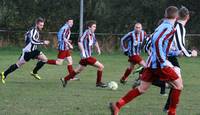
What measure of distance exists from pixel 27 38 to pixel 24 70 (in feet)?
15.8

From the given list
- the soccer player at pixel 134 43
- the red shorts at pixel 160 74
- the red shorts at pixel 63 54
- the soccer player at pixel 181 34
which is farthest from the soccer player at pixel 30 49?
the red shorts at pixel 160 74

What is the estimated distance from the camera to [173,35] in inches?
362

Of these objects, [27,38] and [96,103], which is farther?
[27,38]

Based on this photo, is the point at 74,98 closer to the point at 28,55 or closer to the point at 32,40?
the point at 32,40

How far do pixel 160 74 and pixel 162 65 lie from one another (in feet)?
0.50

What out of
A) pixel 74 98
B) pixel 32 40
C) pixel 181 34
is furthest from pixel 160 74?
pixel 32 40

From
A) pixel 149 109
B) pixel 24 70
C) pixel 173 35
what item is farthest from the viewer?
pixel 24 70

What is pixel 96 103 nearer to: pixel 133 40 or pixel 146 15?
pixel 133 40

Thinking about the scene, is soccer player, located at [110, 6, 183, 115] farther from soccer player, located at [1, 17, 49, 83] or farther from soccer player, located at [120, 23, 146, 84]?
soccer player, located at [1, 17, 49, 83]

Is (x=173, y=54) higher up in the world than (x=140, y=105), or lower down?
higher up

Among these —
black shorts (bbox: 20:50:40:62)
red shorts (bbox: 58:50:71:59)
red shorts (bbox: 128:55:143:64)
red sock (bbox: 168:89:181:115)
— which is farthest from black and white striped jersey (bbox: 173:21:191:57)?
red shorts (bbox: 58:50:71:59)

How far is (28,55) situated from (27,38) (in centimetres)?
48

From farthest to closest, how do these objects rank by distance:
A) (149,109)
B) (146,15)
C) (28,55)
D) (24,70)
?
(146,15) → (24,70) → (28,55) → (149,109)

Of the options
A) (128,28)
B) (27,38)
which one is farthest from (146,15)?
(27,38)
